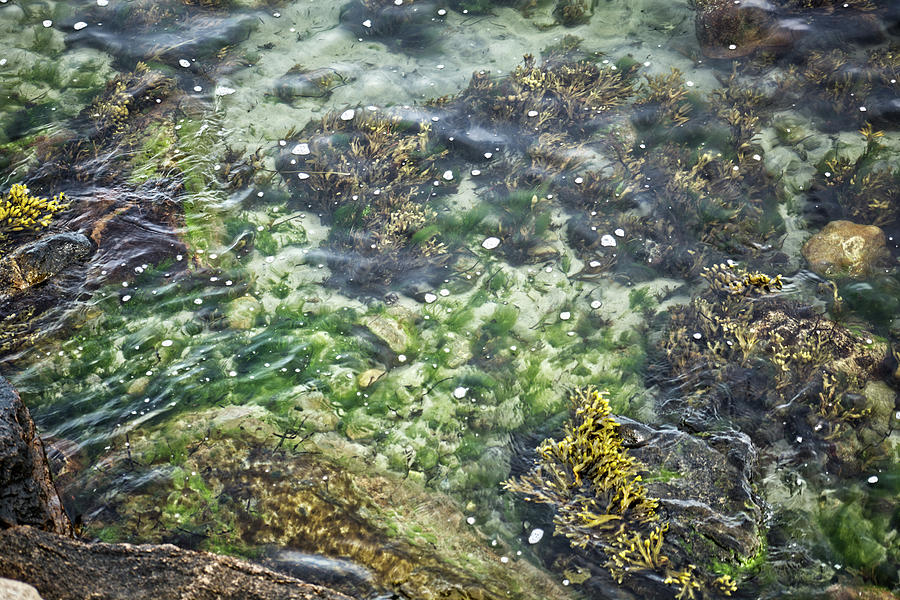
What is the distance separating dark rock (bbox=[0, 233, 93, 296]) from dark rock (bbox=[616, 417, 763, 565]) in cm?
532

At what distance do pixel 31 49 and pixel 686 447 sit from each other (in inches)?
355

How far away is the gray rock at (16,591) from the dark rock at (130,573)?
141 millimetres

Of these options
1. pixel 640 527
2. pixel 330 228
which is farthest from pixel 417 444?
pixel 330 228

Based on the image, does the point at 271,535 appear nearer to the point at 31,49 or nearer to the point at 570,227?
the point at 570,227

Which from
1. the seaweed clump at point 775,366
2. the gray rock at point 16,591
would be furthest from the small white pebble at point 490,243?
the gray rock at point 16,591

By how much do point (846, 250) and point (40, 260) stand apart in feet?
25.4

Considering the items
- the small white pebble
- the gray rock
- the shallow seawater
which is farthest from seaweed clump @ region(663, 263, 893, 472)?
the gray rock

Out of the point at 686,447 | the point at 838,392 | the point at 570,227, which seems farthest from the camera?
the point at 570,227

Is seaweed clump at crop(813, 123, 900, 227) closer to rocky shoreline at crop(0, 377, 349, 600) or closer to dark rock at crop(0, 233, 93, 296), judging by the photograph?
rocky shoreline at crop(0, 377, 349, 600)

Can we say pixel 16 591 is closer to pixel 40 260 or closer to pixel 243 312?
pixel 243 312

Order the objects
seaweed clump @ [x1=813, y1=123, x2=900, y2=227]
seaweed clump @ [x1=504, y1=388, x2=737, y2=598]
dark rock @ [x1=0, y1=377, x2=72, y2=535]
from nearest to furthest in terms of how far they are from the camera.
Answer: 1. dark rock @ [x1=0, y1=377, x2=72, y2=535]
2. seaweed clump @ [x1=504, y1=388, x2=737, y2=598]
3. seaweed clump @ [x1=813, y1=123, x2=900, y2=227]

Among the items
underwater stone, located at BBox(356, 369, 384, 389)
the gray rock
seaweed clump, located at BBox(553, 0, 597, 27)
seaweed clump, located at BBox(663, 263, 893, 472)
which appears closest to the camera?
the gray rock

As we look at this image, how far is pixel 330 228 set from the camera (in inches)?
253

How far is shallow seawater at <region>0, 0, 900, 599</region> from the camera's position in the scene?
178 inches
